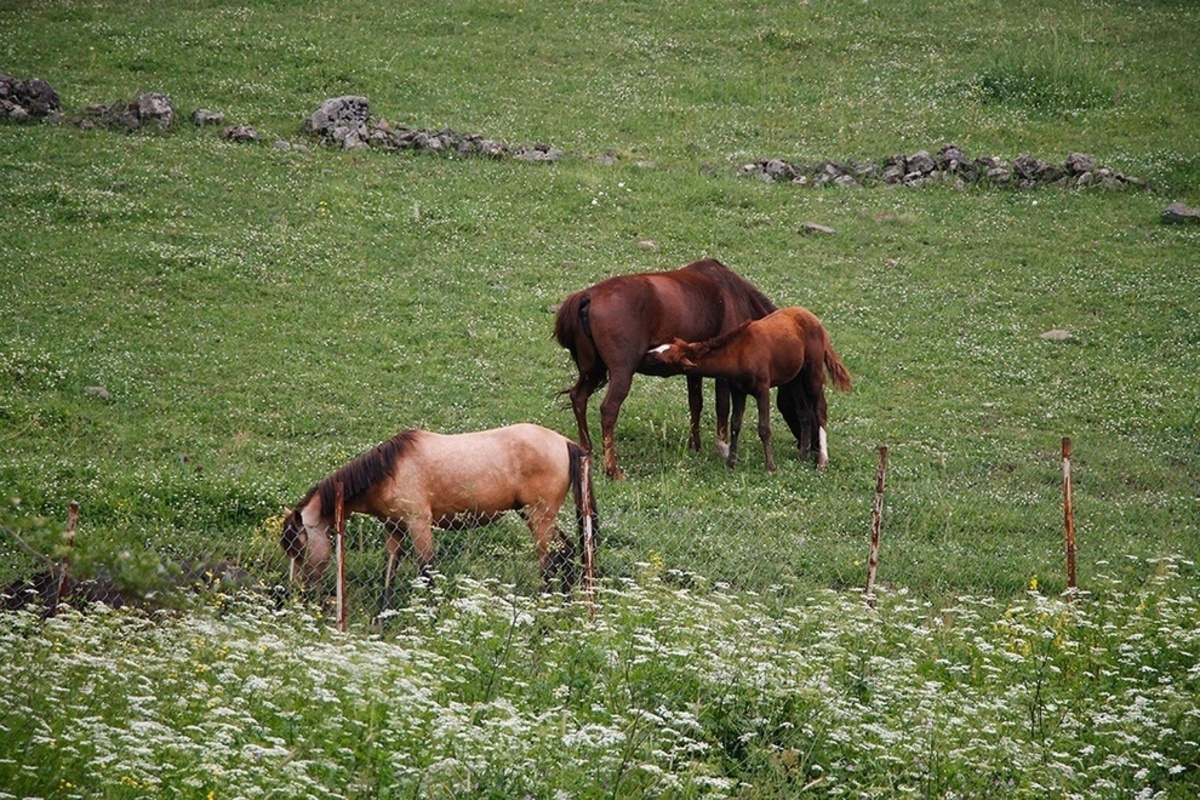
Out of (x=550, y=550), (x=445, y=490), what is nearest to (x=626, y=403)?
(x=445, y=490)

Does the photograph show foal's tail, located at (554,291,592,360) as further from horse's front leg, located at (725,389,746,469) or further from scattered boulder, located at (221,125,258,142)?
scattered boulder, located at (221,125,258,142)

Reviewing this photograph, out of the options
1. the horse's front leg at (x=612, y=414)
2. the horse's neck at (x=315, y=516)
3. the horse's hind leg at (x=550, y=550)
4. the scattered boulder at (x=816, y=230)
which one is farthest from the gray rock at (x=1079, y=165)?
the horse's neck at (x=315, y=516)

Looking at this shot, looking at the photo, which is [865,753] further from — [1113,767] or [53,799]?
[53,799]

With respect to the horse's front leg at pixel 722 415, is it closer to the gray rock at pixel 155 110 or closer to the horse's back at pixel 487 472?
the horse's back at pixel 487 472

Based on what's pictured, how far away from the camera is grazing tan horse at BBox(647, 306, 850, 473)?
16.1m

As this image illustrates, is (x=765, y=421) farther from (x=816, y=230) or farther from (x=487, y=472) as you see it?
(x=816, y=230)

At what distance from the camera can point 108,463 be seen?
46.2ft

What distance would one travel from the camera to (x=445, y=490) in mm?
11797

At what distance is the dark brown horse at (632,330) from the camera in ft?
52.9

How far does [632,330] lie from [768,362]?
1625 millimetres

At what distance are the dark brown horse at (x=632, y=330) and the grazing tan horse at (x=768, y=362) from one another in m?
0.25

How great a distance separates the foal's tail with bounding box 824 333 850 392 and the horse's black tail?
575 centimetres

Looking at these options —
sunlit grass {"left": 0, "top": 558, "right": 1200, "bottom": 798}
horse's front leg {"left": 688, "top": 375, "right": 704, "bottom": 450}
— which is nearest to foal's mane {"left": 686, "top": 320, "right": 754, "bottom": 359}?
horse's front leg {"left": 688, "top": 375, "right": 704, "bottom": 450}

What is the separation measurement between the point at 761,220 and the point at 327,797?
18962 millimetres
